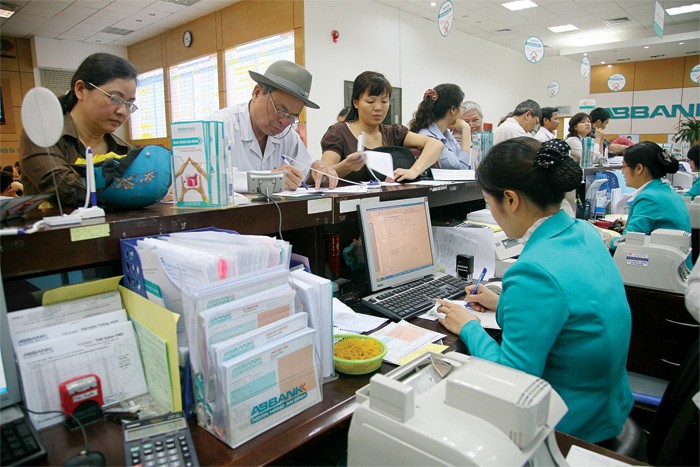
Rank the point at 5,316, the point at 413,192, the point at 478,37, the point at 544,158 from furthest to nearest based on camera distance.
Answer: the point at 478,37 < the point at 413,192 < the point at 544,158 < the point at 5,316

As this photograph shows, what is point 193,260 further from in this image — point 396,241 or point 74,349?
point 396,241

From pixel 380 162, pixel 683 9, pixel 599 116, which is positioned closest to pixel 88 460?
pixel 380 162

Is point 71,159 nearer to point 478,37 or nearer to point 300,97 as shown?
point 300,97

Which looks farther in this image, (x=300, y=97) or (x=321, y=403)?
(x=300, y=97)

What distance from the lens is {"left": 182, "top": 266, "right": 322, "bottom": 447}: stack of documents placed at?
2.84 feet

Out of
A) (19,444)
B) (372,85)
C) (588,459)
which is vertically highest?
(372,85)

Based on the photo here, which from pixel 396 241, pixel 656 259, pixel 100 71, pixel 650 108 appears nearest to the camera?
pixel 100 71

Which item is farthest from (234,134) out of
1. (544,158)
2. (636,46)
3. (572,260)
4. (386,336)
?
(636,46)

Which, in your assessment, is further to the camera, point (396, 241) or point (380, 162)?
point (380, 162)

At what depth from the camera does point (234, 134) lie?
2.21 m

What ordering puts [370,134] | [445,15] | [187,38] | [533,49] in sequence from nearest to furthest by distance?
[370,134]
[445,15]
[533,49]
[187,38]

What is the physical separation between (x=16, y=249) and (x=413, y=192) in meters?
1.50

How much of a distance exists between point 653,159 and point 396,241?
2362 mm

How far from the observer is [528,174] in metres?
1.32
